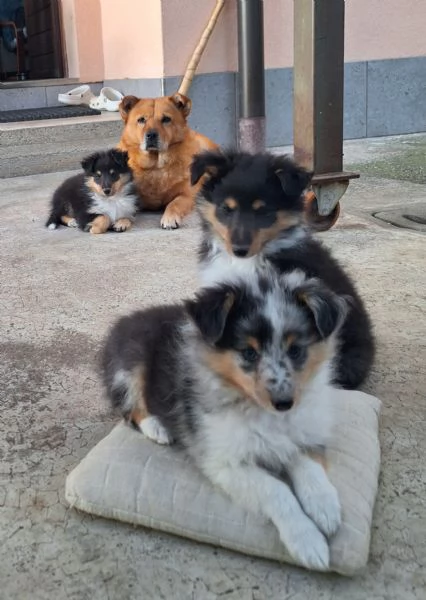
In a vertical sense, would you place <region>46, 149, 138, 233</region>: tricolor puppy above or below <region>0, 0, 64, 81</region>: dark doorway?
below

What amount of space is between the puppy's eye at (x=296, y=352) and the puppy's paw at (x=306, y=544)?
442mm

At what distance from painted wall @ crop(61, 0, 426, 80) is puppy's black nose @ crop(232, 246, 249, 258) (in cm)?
586

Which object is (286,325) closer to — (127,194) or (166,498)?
(166,498)

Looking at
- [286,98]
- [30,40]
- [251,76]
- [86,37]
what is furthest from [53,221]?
[30,40]

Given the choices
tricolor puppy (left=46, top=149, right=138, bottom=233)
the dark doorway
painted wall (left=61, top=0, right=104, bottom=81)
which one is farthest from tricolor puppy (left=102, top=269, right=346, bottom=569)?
the dark doorway

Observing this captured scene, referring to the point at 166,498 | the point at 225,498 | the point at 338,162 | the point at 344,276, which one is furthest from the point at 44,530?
the point at 338,162

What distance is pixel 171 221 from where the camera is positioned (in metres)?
5.88

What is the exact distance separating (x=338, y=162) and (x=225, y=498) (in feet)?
11.5

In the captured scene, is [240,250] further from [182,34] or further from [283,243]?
[182,34]

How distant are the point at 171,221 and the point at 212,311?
393 centimetres

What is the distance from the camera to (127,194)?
6.04m

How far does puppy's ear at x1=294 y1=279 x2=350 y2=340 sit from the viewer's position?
206 cm

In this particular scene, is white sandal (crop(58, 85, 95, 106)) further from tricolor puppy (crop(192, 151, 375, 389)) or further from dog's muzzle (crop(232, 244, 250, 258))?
dog's muzzle (crop(232, 244, 250, 258))

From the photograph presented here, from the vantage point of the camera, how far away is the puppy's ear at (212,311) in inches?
78.9
